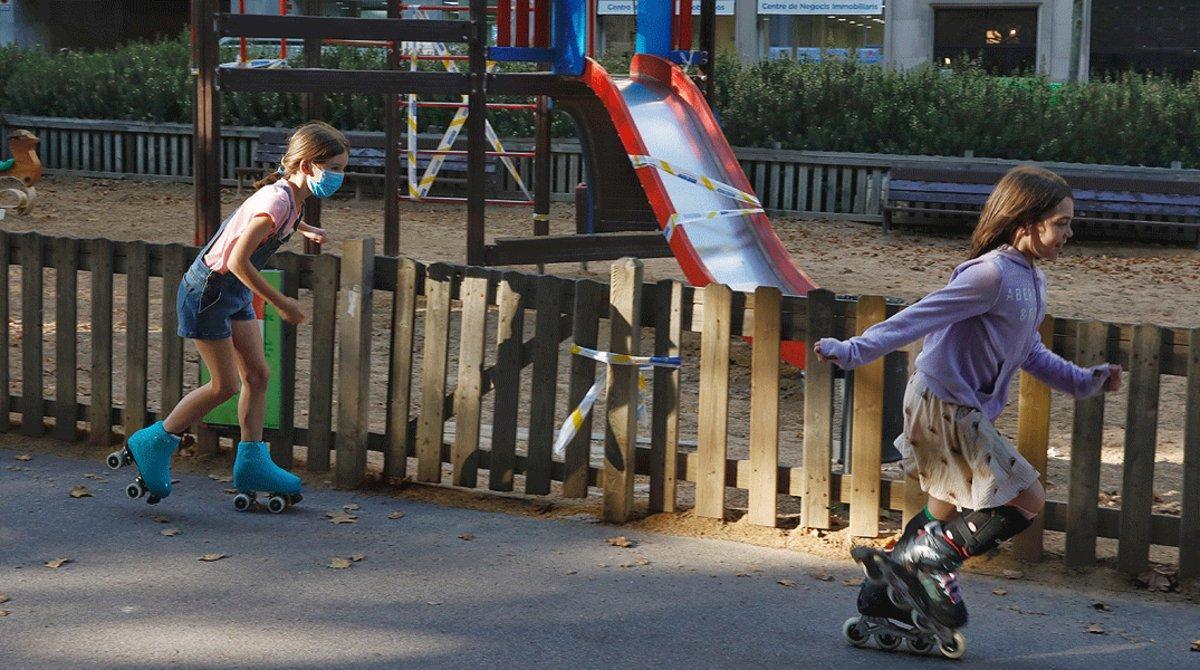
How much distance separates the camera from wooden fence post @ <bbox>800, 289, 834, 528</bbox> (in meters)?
5.76

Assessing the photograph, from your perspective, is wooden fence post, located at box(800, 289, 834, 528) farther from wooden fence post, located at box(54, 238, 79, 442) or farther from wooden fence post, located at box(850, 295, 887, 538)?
wooden fence post, located at box(54, 238, 79, 442)

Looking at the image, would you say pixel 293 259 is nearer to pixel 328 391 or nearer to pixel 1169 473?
pixel 328 391

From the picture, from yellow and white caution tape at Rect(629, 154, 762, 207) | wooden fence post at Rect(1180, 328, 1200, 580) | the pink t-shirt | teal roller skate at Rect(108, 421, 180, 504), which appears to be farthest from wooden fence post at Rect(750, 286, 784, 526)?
yellow and white caution tape at Rect(629, 154, 762, 207)

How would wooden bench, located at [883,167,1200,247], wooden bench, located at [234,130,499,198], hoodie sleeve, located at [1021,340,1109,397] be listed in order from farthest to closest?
wooden bench, located at [234,130,499,198], wooden bench, located at [883,167,1200,247], hoodie sleeve, located at [1021,340,1109,397]

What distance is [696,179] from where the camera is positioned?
10773 millimetres

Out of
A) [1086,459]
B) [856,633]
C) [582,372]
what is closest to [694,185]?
[582,372]

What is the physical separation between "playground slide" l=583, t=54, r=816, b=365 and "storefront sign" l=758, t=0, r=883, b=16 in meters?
18.0

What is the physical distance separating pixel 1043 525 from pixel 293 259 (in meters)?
3.34

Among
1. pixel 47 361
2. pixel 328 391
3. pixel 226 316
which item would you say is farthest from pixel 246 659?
pixel 47 361

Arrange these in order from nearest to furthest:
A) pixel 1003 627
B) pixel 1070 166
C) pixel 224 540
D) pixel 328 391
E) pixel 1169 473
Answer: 1. pixel 1003 627
2. pixel 224 540
3. pixel 328 391
4. pixel 1169 473
5. pixel 1070 166

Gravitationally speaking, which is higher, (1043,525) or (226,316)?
(226,316)

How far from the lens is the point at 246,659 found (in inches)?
175

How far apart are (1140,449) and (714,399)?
1.61m

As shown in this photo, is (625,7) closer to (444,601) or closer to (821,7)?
(821,7)
